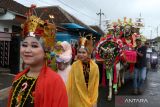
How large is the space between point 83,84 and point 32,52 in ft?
10.9

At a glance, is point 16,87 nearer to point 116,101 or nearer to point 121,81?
point 116,101

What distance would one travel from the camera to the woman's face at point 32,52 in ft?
10.9

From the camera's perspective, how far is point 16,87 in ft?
11.4

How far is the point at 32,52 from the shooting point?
3.32 meters

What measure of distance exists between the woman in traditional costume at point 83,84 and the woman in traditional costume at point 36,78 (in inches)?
118

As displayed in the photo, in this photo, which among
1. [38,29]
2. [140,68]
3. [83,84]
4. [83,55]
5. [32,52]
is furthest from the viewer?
[140,68]

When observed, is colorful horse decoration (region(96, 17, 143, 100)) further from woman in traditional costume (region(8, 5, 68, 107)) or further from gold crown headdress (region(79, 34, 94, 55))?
woman in traditional costume (region(8, 5, 68, 107))

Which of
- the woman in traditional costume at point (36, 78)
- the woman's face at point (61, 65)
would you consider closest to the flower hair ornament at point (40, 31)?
the woman in traditional costume at point (36, 78)

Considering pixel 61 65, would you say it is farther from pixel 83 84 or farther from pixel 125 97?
pixel 125 97

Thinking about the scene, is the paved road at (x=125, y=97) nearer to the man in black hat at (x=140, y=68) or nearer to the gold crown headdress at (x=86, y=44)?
the man in black hat at (x=140, y=68)

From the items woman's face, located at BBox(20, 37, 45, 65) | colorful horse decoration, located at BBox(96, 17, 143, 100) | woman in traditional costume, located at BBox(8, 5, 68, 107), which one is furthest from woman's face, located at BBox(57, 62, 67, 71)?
colorful horse decoration, located at BBox(96, 17, 143, 100)

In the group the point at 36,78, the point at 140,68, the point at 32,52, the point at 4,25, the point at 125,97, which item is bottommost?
the point at 125,97

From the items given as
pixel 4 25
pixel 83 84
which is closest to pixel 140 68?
pixel 83 84

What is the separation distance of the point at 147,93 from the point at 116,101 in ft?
8.31
